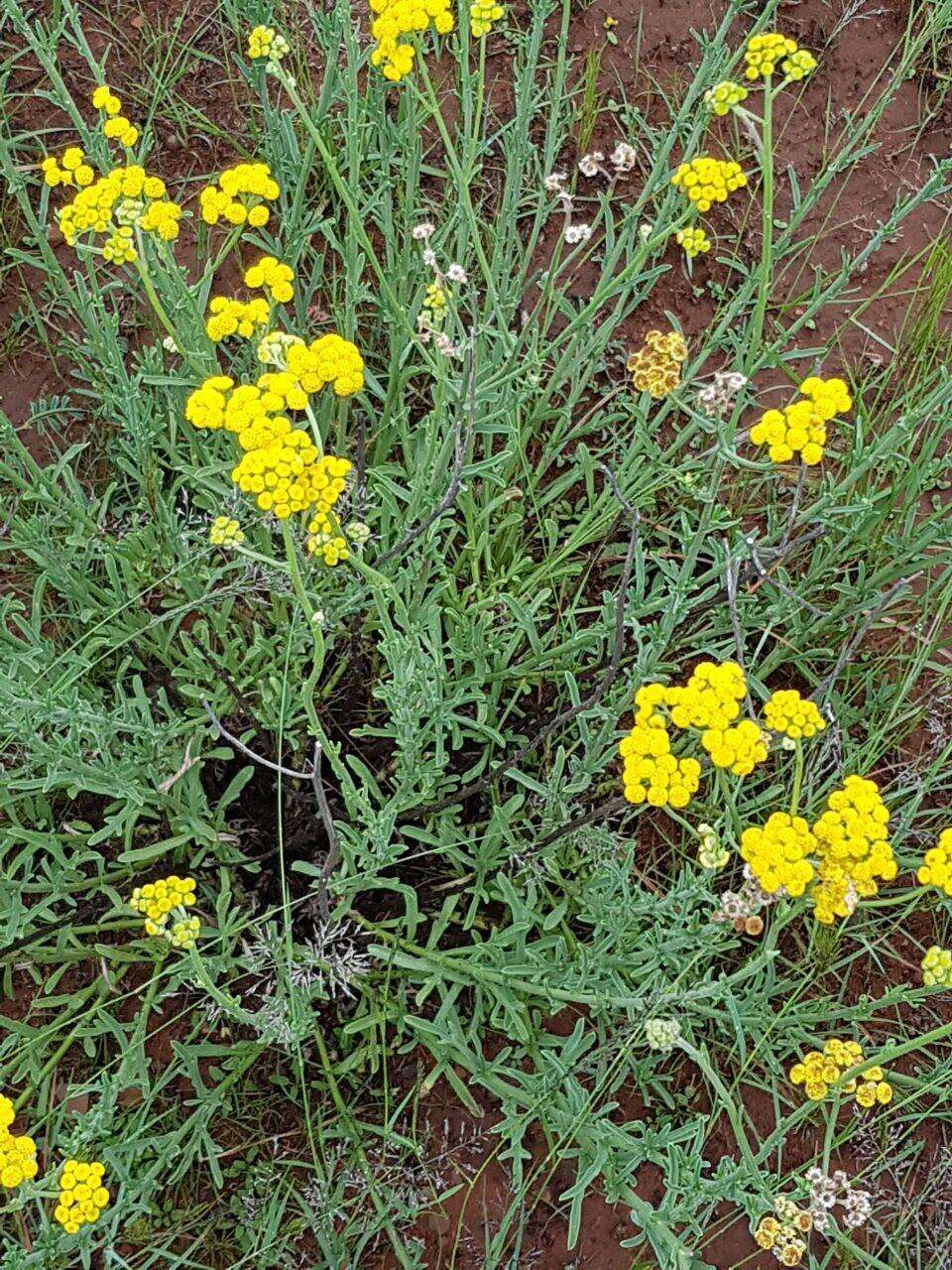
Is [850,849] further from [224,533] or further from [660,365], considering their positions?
→ [224,533]

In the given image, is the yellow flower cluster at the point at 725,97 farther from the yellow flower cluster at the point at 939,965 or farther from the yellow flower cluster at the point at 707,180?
the yellow flower cluster at the point at 939,965

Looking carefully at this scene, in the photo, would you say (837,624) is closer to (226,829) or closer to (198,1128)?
(226,829)

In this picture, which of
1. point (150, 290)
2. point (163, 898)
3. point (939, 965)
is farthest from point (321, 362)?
point (939, 965)

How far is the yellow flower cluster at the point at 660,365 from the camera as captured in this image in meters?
2.33

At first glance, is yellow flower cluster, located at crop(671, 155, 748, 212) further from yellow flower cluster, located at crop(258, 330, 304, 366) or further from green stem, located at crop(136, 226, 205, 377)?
green stem, located at crop(136, 226, 205, 377)

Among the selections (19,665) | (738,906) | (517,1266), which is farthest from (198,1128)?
(738,906)

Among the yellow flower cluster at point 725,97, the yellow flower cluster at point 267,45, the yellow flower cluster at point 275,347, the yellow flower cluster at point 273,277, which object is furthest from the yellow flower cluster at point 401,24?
the yellow flower cluster at point 275,347

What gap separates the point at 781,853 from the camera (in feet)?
6.04

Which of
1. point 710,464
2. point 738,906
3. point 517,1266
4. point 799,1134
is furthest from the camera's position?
point 710,464

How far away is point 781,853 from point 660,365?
3.74ft

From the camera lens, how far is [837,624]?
3406 millimetres

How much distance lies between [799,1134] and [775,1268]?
1.22ft

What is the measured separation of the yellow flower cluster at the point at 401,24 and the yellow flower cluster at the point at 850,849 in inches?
68.8

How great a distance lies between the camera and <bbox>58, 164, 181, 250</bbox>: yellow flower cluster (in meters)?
2.17
